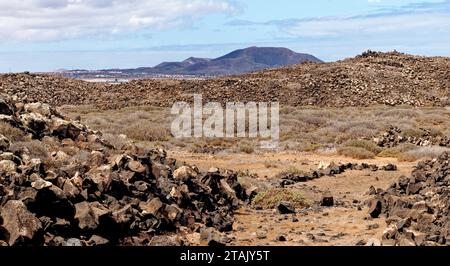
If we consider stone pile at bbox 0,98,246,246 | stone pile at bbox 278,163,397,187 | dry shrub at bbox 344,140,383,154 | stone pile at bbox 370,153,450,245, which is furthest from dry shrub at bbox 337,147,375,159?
stone pile at bbox 0,98,246,246

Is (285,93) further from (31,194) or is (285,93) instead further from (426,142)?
(31,194)

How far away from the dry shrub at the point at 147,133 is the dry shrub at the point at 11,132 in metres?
17.9

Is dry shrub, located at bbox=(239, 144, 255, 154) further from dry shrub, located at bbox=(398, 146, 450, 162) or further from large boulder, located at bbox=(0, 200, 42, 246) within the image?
large boulder, located at bbox=(0, 200, 42, 246)

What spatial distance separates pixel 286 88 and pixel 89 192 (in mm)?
47535

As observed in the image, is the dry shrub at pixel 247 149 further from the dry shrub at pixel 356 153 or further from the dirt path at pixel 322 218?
the dirt path at pixel 322 218

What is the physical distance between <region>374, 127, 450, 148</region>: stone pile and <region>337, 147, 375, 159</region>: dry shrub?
297cm

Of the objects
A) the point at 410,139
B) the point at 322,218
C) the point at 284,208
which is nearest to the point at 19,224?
the point at 284,208

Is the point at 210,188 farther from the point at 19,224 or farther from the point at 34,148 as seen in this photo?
the point at 19,224

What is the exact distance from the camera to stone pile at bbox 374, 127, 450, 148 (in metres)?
29.1

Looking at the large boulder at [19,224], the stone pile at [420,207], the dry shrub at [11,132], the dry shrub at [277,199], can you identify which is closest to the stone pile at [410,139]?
the stone pile at [420,207]

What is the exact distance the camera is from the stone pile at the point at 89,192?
32.3 feet

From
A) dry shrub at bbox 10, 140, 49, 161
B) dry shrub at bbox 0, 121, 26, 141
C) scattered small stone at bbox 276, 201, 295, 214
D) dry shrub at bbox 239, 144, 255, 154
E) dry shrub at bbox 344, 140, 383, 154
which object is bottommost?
dry shrub at bbox 239, 144, 255, 154
